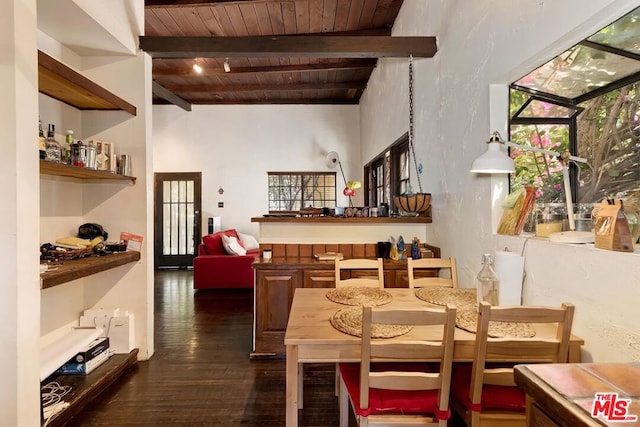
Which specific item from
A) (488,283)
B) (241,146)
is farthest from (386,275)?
(241,146)

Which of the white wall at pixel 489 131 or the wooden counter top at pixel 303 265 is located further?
the wooden counter top at pixel 303 265

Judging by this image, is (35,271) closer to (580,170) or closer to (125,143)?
(125,143)

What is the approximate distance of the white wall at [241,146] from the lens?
701cm

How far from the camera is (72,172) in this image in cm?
232

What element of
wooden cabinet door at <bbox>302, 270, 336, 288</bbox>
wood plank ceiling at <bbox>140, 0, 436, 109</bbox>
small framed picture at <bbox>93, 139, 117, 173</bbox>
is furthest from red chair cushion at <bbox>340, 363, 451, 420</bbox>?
wood plank ceiling at <bbox>140, 0, 436, 109</bbox>

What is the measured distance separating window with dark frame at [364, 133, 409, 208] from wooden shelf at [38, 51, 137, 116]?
289 cm

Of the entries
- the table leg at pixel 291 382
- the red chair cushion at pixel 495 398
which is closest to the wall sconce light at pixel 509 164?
the red chair cushion at pixel 495 398

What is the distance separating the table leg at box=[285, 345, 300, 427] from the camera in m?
1.40

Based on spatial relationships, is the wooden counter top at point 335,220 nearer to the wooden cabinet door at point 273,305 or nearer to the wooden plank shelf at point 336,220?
the wooden plank shelf at point 336,220

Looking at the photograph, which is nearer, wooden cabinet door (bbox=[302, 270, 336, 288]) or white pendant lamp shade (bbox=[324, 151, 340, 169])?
wooden cabinet door (bbox=[302, 270, 336, 288])

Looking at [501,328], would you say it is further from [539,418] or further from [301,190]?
[301,190]

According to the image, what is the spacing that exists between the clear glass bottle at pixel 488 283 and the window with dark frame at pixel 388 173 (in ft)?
7.75

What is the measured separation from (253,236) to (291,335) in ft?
18.6
